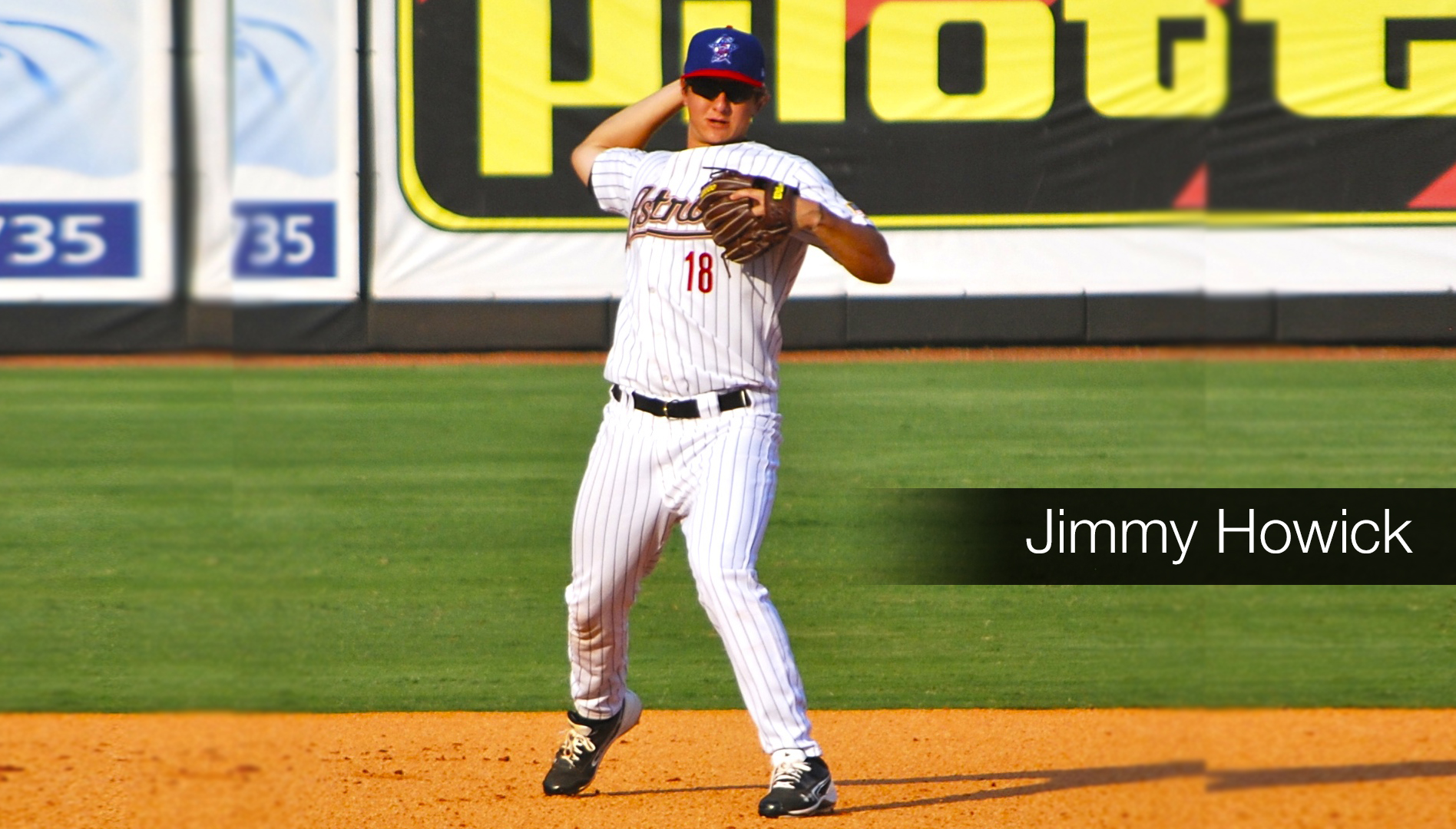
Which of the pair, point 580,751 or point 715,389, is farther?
point 580,751

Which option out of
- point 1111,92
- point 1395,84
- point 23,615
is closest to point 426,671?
point 23,615

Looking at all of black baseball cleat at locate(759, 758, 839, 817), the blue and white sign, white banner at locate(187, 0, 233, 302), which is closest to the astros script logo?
black baseball cleat at locate(759, 758, 839, 817)

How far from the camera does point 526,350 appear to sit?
39.9 ft

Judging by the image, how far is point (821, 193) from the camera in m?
2.74

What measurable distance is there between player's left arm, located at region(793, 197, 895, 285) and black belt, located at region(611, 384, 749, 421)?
295 millimetres

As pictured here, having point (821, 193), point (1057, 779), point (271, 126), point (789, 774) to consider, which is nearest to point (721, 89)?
point (821, 193)

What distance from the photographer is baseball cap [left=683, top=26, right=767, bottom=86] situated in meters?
2.72

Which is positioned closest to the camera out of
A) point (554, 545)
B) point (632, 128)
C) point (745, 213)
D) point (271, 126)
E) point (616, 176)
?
point (271, 126)

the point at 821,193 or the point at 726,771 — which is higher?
the point at 821,193

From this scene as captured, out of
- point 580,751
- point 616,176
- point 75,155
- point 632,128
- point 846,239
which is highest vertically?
point 75,155

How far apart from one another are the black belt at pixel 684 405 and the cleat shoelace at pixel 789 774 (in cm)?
62

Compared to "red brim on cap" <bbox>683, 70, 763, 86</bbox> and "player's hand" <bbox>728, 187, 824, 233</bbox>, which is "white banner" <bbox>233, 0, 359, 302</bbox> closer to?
"player's hand" <bbox>728, 187, 824, 233</bbox>

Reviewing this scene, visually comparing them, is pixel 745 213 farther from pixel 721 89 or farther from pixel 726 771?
pixel 726 771

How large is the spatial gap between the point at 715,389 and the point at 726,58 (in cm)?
58
